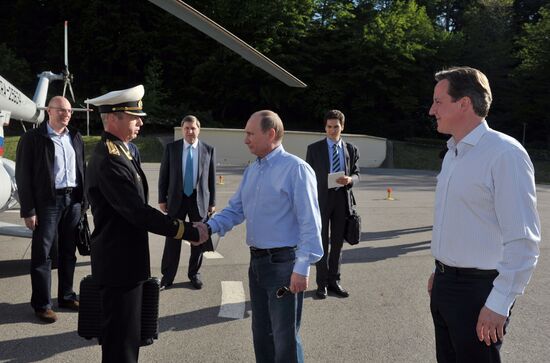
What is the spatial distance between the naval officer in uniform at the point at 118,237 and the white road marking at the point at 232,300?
1.95 m

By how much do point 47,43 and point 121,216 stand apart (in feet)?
157

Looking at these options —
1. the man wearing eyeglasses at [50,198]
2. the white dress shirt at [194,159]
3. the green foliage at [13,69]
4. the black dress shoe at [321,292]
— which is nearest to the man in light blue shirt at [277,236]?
the black dress shoe at [321,292]

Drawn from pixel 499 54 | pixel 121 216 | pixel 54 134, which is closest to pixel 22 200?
pixel 54 134

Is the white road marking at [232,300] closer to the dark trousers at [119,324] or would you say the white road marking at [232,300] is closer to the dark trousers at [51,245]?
the dark trousers at [51,245]

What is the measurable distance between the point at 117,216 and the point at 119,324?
640 millimetres

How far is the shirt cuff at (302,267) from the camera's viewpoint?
3127 millimetres

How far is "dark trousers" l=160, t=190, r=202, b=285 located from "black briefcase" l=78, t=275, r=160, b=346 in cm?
255

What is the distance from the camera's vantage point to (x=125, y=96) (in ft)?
10.6

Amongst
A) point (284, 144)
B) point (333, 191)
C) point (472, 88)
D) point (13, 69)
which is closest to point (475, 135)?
point (472, 88)

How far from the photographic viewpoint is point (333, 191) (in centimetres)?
592

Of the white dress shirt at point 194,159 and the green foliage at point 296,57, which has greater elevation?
the green foliage at point 296,57

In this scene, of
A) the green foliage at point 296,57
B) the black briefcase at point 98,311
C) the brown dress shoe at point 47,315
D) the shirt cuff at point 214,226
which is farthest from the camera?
the green foliage at point 296,57

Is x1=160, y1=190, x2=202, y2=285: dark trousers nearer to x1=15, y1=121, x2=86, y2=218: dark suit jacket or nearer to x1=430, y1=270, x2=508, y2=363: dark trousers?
x1=15, y1=121, x2=86, y2=218: dark suit jacket

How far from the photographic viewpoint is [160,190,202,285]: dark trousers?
5895 millimetres
